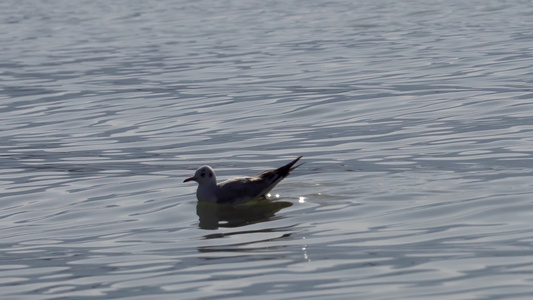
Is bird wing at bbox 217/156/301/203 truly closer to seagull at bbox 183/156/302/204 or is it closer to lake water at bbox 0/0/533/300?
seagull at bbox 183/156/302/204

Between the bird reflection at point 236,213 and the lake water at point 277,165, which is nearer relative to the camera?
the lake water at point 277,165

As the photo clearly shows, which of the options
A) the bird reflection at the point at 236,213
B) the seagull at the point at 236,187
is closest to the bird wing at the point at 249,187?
the seagull at the point at 236,187

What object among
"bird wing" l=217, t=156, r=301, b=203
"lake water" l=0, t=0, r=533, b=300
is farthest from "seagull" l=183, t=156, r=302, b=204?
Result: "lake water" l=0, t=0, r=533, b=300

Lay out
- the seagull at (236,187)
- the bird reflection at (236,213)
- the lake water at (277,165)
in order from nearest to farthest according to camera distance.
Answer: the lake water at (277,165) < the bird reflection at (236,213) < the seagull at (236,187)

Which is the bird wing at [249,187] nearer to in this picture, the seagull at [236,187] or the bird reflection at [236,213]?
the seagull at [236,187]

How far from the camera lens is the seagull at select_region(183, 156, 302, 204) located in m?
12.5

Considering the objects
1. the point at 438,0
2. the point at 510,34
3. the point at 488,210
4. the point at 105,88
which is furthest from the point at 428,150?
the point at 438,0

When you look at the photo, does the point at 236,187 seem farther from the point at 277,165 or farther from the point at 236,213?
the point at 277,165

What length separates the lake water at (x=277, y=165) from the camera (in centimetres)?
912

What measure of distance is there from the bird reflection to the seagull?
0.09m

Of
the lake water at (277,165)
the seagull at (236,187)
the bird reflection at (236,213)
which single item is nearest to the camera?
Answer: the lake water at (277,165)

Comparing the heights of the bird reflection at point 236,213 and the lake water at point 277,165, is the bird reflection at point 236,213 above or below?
below

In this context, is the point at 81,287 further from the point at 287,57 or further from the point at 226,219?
the point at 287,57

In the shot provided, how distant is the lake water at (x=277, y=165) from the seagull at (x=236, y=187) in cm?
16
